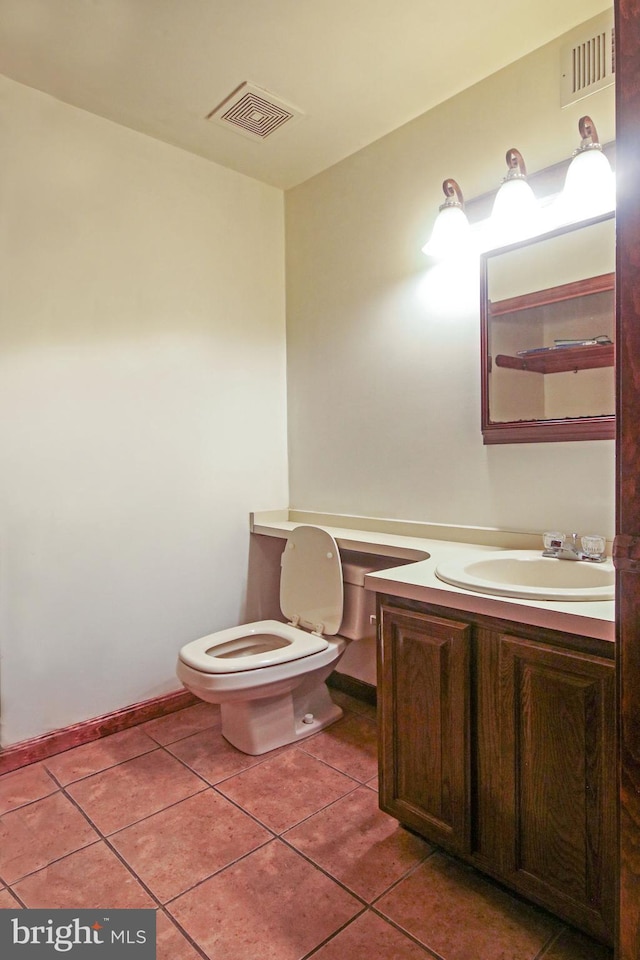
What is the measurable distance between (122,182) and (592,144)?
1.68m

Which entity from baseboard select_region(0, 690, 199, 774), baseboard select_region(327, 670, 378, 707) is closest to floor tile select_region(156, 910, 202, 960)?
baseboard select_region(0, 690, 199, 774)

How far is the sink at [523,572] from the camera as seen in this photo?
1.40 m

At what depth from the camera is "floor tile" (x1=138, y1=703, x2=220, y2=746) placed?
2.16 metres

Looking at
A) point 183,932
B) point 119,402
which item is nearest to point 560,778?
point 183,932

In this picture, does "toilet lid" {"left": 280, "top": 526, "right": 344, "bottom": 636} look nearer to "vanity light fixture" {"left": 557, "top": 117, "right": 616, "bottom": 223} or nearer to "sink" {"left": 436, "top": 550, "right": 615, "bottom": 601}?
"sink" {"left": 436, "top": 550, "right": 615, "bottom": 601}

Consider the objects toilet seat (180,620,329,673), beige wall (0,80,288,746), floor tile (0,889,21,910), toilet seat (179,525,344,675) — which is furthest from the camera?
toilet seat (179,525,344,675)

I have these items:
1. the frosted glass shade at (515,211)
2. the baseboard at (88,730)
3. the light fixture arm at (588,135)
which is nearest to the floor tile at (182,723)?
the baseboard at (88,730)

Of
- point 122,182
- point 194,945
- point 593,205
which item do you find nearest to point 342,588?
point 194,945

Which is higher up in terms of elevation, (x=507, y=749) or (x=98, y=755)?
(x=507, y=749)

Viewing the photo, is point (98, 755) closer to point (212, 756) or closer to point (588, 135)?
point (212, 756)

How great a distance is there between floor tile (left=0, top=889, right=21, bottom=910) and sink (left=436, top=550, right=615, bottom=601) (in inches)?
51.0

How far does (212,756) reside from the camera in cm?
200

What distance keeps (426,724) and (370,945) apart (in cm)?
47

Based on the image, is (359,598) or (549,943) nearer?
(549,943)
